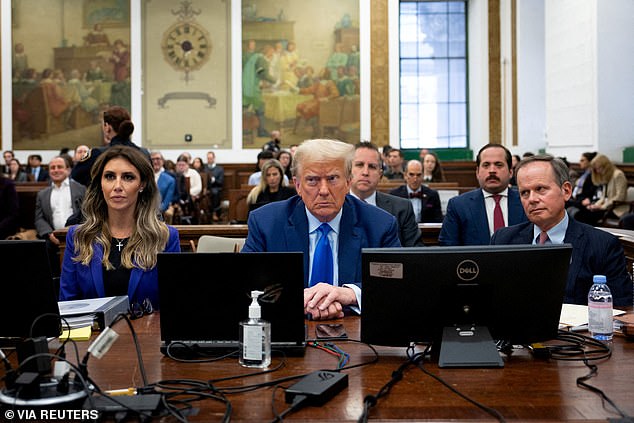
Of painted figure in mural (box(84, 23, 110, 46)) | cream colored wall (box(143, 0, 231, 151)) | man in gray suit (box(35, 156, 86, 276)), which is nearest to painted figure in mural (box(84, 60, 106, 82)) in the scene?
painted figure in mural (box(84, 23, 110, 46))

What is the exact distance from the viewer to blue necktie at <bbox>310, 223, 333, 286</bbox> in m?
3.29

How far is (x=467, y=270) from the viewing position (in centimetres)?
221

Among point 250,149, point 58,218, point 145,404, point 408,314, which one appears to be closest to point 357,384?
point 408,314

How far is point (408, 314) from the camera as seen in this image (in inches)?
89.1

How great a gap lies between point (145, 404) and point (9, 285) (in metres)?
0.76

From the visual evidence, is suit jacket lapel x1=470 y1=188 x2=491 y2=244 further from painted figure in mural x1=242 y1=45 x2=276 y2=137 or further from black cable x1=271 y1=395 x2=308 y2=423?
painted figure in mural x1=242 y1=45 x2=276 y2=137

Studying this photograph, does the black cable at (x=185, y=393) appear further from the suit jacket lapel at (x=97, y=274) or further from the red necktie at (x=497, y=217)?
the red necktie at (x=497, y=217)

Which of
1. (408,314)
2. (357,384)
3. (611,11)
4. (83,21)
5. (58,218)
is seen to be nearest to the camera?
(357,384)

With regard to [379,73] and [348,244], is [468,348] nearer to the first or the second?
[348,244]

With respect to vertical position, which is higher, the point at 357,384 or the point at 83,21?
the point at 83,21

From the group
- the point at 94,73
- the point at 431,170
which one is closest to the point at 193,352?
the point at 431,170

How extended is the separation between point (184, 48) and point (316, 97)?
3.13 m

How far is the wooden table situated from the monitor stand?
0.10 feet

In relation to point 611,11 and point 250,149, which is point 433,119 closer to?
point 250,149
